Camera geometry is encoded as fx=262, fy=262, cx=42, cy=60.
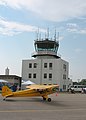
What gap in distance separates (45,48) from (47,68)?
711 centimetres

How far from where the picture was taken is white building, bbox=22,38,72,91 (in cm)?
7419

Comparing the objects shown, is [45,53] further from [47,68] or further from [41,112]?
[41,112]

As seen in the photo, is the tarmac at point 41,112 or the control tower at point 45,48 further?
the control tower at point 45,48

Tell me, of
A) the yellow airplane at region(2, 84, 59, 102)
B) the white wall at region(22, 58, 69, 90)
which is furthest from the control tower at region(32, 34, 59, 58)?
the yellow airplane at region(2, 84, 59, 102)

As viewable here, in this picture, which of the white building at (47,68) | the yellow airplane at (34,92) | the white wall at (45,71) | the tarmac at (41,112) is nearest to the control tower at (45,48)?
the white building at (47,68)

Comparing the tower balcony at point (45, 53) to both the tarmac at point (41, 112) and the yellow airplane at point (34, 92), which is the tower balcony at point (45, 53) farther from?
the tarmac at point (41, 112)

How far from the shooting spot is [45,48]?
7900cm

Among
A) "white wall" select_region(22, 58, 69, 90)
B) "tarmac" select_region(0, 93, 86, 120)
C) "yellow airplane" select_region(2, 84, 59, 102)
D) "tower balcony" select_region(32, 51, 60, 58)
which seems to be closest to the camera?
"tarmac" select_region(0, 93, 86, 120)

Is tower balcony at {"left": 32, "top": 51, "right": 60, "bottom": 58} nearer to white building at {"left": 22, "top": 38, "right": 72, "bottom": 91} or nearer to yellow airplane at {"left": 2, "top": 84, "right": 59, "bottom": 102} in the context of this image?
white building at {"left": 22, "top": 38, "right": 72, "bottom": 91}

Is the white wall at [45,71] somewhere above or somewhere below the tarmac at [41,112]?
above

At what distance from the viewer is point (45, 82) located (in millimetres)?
74375

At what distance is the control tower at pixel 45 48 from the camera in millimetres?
78062

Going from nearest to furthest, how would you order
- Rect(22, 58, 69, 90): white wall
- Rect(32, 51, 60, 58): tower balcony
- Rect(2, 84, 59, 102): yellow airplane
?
1. Rect(2, 84, 59, 102): yellow airplane
2. Rect(22, 58, 69, 90): white wall
3. Rect(32, 51, 60, 58): tower balcony

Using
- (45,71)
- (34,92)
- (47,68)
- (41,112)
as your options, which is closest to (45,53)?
(47,68)
